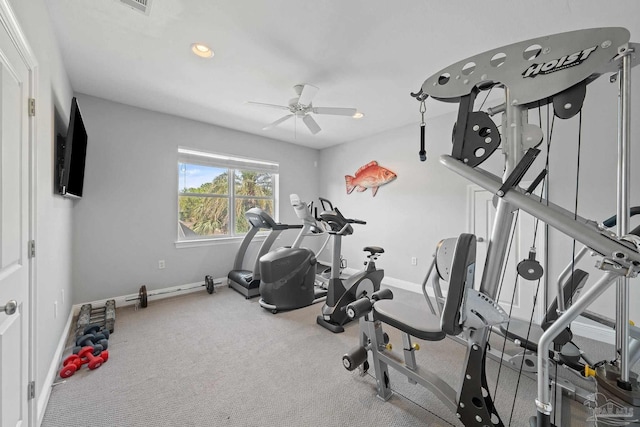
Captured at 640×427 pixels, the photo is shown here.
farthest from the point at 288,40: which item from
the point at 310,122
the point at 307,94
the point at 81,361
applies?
the point at 81,361

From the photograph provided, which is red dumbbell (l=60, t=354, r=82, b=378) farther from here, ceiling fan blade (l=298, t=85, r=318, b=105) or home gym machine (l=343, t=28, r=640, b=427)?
ceiling fan blade (l=298, t=85, r=318, b=105)

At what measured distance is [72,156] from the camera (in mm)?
1980

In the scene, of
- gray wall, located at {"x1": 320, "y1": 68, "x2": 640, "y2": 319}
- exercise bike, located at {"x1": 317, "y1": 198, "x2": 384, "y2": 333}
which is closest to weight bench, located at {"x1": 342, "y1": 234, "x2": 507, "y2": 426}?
exercise bike, located at {"x1": 317, "y1": 198, "x2": 384, "y2": 333}

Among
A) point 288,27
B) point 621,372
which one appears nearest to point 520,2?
point 288,27

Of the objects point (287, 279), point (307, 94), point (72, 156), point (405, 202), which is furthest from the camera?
point (405, 202)

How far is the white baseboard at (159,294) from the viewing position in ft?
10.0

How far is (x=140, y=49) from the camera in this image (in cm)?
215

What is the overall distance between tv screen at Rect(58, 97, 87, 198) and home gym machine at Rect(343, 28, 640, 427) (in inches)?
95.1

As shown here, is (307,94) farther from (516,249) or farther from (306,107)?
(516,249)

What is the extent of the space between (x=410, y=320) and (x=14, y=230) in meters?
2.00

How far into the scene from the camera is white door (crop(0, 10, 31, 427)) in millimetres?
1014

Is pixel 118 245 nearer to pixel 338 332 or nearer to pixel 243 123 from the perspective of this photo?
pixel 243 123

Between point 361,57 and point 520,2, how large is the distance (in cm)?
110

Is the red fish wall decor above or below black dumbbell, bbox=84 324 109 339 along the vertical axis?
above
